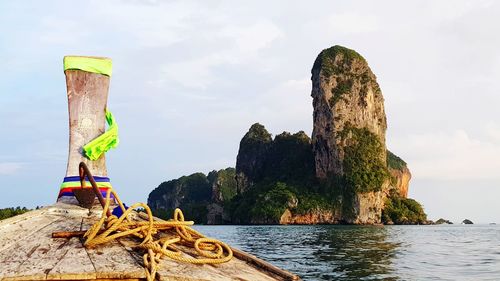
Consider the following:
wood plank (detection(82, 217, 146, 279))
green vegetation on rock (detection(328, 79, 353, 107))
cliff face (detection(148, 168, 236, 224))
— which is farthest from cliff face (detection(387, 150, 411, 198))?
wood plank (detection(82, 217, 146, 279))

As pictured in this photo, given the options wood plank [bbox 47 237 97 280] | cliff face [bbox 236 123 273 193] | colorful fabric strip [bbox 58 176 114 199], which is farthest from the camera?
→ cliff face [bbox 236 123 273 193]

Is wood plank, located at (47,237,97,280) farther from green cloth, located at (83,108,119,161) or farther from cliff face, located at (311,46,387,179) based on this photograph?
cliff face, located at (311,46,387,179)

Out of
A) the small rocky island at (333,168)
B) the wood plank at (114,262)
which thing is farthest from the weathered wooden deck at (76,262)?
the small rocky island at (333,168)

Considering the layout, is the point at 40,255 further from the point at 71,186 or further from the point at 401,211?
the point at 401,211

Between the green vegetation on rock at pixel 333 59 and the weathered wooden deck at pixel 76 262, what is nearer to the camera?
the weathered wooden deck at pixel 76 262

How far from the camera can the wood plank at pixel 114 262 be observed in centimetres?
229

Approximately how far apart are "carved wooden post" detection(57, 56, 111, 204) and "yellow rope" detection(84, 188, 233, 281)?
1225 mm

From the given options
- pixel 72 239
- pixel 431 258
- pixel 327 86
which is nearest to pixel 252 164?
pixel 327 86

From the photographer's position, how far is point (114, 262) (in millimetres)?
2439

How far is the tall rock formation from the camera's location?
92750mm

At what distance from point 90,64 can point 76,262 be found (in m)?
2.37

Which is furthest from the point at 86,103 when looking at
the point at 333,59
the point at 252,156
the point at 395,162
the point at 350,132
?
the point at 395,162

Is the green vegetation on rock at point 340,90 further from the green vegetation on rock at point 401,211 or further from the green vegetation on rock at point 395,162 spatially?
the green vegetation on rock at point 395,162

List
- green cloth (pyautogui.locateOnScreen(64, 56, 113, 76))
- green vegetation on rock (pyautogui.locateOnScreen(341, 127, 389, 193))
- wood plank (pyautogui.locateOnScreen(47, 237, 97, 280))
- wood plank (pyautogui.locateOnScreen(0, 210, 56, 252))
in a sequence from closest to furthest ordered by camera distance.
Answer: wood plank (pyautogui.locateOnScreen(47, 237, 97, 280)) < wood plank (pyautogui.locateOnScreen(0, 210, 56, 252)) < green cloth (pyautogui.locateOnScreen(64, 56, 113, 76)) < green vegetation on rock (pyautogui.locateOnScreen(341, 127, 389, 193))
